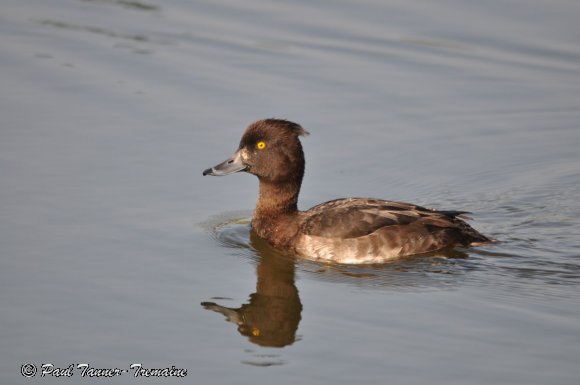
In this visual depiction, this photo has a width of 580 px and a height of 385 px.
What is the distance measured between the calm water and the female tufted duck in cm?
22

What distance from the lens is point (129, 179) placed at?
13.5m

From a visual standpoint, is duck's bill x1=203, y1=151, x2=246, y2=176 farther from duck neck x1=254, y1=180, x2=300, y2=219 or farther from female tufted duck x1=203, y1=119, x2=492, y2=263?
duck neck x1=254, y1=180, x2=300, y2=219

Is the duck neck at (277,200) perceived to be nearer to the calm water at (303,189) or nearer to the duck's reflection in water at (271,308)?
the calm water at (303,189)

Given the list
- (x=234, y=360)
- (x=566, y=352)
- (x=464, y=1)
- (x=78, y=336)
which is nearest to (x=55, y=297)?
(x=78, y=336)

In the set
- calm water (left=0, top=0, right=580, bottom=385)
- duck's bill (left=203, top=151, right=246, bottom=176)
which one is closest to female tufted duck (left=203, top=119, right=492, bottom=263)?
duck's bill (left=203, top=151, right=246, bottom=176)

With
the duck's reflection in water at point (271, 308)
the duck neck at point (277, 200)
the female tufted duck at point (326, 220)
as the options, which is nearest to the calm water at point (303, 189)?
the duck's reflection in water at point (271, 308)

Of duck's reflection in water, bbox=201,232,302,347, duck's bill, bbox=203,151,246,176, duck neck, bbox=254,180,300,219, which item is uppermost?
duck's bill, bbox=203,151,246,176

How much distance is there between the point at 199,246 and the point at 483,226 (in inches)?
138

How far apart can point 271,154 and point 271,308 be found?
8.27 feet

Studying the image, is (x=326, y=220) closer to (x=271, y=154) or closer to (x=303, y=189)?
(x=271, y=154)

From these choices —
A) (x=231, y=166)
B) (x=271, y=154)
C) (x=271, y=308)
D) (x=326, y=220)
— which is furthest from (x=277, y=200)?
(x=271, y=308)

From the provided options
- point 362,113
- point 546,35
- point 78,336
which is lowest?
point 78,336

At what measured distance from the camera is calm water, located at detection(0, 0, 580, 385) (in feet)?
31.3

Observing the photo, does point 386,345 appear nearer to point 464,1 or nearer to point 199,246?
point 199,246
